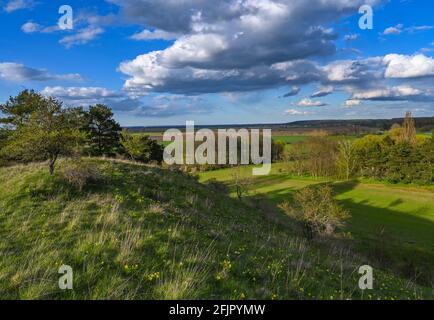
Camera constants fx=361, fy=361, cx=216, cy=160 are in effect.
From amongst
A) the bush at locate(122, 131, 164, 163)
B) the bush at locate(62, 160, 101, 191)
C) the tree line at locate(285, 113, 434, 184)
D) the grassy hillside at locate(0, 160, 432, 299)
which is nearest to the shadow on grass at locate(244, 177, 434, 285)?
the grassy hillside at locate(0, 160, 432, 299)

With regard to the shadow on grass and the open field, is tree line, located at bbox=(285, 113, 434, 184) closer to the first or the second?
the open field

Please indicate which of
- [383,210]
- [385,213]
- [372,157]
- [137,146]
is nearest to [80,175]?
[137,146]

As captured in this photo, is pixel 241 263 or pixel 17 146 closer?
pixel 241 263

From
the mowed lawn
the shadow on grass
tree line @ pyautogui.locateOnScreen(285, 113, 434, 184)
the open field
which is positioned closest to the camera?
the shadow on grass

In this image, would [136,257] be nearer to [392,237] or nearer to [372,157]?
[392,237]

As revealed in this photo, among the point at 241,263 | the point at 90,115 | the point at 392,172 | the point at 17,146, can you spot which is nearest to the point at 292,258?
the point at 241,263
